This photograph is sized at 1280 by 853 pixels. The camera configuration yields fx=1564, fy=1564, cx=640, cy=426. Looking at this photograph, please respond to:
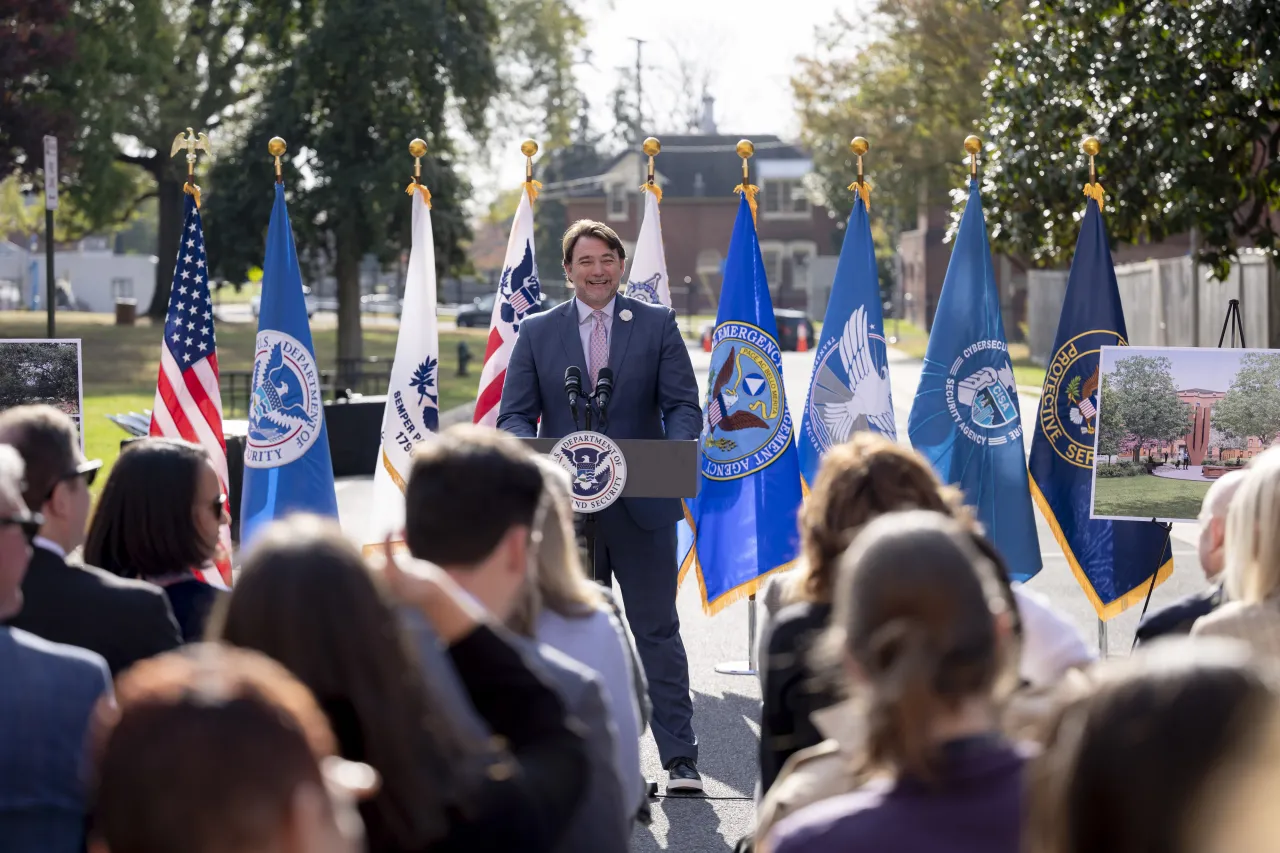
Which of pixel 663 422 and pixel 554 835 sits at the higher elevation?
pixel 663 422

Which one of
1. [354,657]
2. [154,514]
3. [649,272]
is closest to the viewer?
[354,657]

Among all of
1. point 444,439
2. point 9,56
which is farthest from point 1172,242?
point 444,439

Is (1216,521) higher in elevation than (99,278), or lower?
lower

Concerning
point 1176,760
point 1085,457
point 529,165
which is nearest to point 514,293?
point 529,165

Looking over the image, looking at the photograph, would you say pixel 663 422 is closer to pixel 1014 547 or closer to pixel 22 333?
pixel 1014 547

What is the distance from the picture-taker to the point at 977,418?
26.4ft

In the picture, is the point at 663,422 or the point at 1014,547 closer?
the point at 663,422

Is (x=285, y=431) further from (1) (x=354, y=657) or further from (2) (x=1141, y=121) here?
(2) (x=1141, y=121)

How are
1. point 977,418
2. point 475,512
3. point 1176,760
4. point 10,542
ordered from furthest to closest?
point 977,418 < point 10,542 < point 475,512 < point 1176,760

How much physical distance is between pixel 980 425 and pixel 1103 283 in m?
0.98

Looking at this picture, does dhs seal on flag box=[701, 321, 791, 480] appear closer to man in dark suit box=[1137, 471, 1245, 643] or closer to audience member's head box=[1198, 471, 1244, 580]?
man in dark suit box=[1137, 471, 1245, 643]

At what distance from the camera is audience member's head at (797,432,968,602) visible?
336cm

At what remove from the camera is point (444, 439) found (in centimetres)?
283

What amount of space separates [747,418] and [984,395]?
1.24 m
